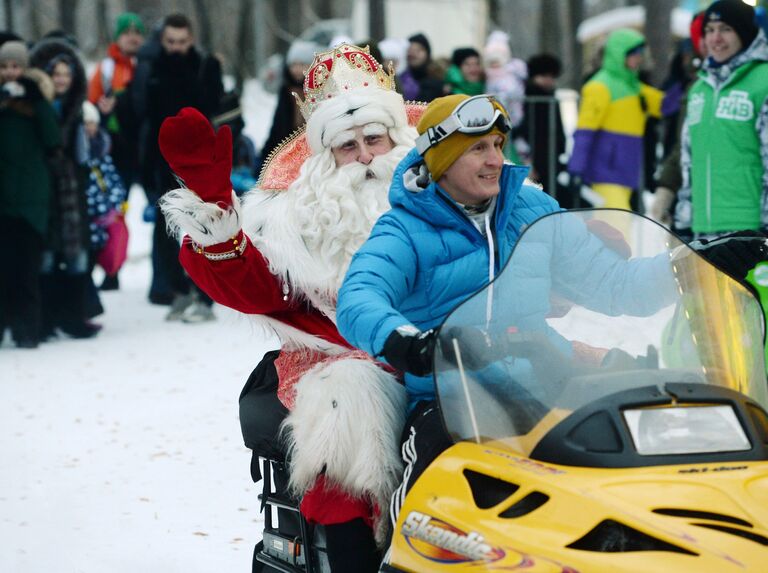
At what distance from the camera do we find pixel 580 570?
7.76 feet

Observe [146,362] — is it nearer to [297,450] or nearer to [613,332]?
[297,450]

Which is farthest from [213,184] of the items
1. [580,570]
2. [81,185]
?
[81,185]

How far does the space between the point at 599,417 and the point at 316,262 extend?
1749mm

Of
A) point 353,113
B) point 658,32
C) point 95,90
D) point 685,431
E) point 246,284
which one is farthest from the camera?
point 658,32

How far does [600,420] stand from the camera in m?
2.57

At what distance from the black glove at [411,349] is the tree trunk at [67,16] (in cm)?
2613

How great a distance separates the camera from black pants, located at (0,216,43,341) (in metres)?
9.73

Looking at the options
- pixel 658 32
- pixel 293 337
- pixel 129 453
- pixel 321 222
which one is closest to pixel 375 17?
pixel 658 32

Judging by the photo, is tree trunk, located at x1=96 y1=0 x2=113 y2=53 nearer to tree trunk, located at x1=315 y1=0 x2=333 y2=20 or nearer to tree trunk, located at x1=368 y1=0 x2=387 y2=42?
tree trunk, located at x1=315 y1=0 x2=333 y2=20

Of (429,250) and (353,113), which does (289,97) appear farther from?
(429,250)

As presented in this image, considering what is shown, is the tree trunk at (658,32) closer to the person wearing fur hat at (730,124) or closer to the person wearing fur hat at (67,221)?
the person wearing fur hat at (67,221)

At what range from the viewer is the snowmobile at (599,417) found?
2.41 meters

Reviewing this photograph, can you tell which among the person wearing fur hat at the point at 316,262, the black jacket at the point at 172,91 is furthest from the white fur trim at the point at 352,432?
the black jacket at the point at 172,91

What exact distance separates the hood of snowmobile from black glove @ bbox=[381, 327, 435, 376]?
24 centimetres
